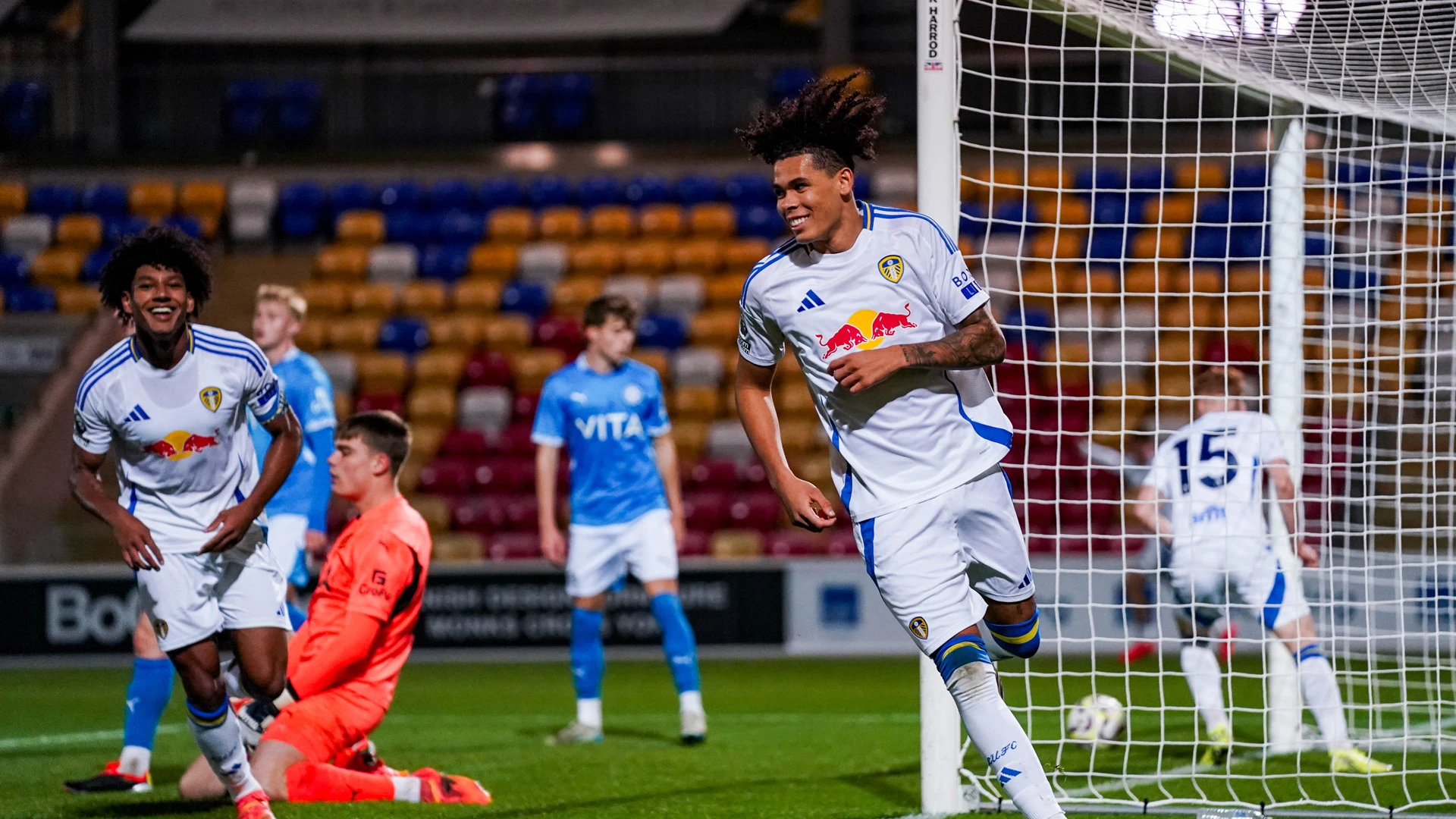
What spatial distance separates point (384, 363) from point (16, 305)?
458cm

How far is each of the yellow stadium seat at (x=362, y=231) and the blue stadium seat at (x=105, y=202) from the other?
9.26 ft

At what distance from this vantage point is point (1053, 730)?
7770 mm

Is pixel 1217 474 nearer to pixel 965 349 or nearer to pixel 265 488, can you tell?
pixel 965 349

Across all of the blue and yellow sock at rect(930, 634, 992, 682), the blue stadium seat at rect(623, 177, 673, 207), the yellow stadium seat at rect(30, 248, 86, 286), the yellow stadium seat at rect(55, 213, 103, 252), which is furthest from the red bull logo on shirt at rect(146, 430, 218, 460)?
the yellow stadium seat at rect(55, 213, 103, 252)

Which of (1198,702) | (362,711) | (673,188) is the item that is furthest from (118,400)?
(673,188)

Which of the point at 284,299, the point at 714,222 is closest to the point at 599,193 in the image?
the point at 714,222

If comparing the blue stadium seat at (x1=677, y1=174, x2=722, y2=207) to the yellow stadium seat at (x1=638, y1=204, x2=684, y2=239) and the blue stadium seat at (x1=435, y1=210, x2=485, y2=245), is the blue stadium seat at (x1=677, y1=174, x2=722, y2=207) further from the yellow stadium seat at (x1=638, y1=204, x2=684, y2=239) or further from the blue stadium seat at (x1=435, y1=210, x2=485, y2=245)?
the blue stadium seat at (x1=435, y1=210, x2=485, y2=245)

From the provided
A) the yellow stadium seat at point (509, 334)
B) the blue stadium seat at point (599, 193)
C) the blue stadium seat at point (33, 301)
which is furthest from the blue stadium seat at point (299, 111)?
the yellow stadium seat at point (509, 334)

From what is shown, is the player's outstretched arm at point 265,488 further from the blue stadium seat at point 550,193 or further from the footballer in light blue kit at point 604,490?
the blue stadium seat at point 550,193

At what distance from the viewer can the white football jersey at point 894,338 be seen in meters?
4.34

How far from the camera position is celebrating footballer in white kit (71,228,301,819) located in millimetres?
4828

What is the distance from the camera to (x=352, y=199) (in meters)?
19.6

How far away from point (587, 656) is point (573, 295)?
34.5 ft

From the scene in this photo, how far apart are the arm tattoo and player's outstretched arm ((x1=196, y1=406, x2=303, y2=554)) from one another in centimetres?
208
